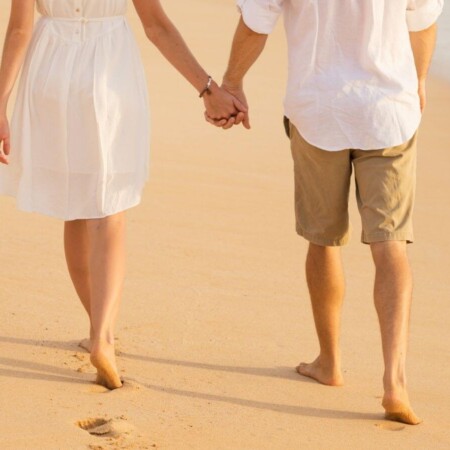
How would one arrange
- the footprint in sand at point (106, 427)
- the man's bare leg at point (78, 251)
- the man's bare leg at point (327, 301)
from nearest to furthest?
the footprint in sand at point (106, 427) → the man's bare leg at point (327, 301) → the man's bare leg at point (78, 251)

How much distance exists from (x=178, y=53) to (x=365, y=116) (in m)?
0.79

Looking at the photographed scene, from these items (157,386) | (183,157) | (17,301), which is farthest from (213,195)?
(157,386)

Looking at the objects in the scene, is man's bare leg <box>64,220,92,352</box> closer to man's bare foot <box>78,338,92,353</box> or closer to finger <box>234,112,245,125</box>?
man's bare foot <box>78,338,92,353</box>

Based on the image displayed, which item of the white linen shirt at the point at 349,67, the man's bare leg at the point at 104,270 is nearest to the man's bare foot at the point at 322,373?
the man's bare leg at the point at 104,270

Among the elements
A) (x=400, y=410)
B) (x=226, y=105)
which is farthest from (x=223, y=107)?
(x=400, y=410)

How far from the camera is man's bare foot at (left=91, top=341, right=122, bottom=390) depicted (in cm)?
441

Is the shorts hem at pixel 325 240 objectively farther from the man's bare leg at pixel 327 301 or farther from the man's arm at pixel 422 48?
the man's arm at pixel 422 48

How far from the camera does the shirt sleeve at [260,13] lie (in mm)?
4297

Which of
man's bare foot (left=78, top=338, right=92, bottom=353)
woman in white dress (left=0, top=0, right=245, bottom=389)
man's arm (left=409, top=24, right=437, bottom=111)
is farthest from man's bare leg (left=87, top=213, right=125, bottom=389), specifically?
man's arm (left=409, top=24, right=437, bottom=111)

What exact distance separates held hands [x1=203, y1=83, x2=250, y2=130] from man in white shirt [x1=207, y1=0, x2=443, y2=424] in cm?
33

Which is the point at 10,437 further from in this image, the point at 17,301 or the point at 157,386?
the point at 17,301

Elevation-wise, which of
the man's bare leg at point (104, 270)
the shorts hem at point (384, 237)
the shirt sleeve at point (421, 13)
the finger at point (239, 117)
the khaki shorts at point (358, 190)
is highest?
the shirt sleeve at point (421, 13)

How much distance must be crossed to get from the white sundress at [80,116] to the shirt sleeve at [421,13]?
0.94 m

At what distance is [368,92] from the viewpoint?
4.27 m
